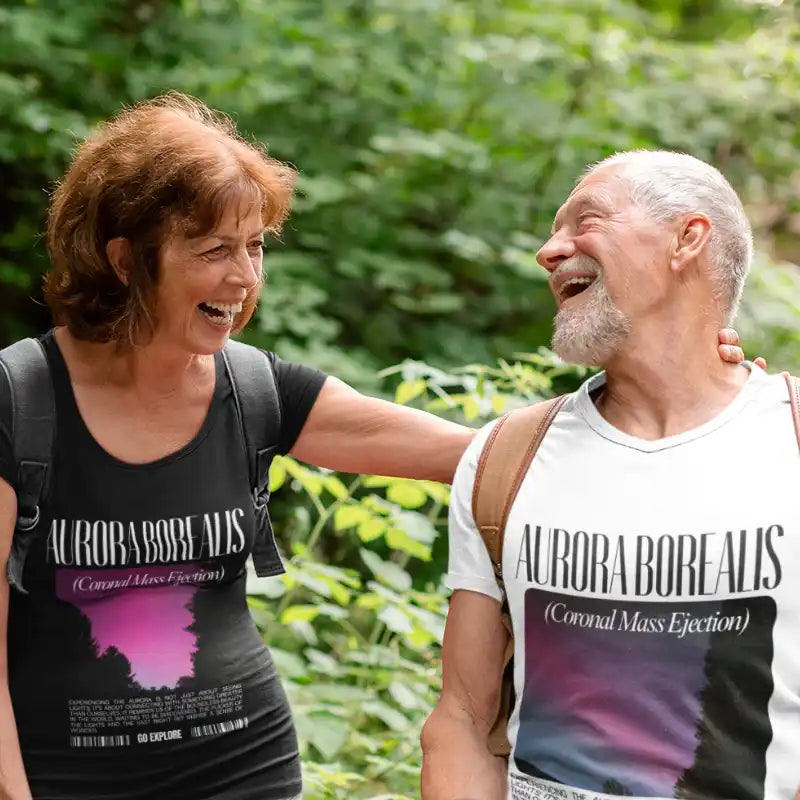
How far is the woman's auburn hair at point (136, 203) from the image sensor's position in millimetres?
2213

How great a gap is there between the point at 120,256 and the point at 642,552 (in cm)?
117

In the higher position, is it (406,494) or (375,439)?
(375,439)

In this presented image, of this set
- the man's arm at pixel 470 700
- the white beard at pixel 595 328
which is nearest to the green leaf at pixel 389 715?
the man's arm at pixel 470 700

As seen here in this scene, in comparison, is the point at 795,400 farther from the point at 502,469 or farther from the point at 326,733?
the point at 326,733

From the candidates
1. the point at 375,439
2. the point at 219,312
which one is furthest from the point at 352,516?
the point at 219,312

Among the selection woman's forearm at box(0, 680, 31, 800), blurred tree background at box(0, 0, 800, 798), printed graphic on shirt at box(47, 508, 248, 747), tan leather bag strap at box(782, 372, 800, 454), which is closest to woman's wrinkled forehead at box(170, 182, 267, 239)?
printed graphic on shirt at box(47, 508, 248, 747)

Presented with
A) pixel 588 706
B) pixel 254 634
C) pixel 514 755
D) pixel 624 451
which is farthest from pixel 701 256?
pixel 254 634

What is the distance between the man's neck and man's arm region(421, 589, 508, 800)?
0.45m

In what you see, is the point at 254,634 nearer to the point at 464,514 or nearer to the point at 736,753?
the point at 464,514

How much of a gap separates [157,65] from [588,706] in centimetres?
442

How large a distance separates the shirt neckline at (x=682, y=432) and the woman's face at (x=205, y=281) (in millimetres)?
724

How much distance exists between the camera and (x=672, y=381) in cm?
214

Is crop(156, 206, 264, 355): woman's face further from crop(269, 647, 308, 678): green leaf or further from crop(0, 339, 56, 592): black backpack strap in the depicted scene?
crop(269, 647, 308, 678): green leaf

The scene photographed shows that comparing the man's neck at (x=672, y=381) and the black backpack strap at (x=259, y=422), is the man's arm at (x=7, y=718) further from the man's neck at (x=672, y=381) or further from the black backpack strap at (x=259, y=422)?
the man's neck at (x=672, y=381)
